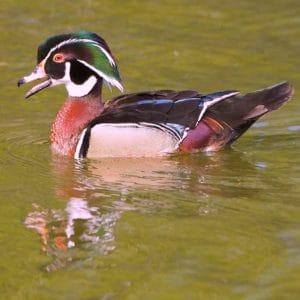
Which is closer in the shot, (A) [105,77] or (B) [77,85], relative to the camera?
(A) [105,77]

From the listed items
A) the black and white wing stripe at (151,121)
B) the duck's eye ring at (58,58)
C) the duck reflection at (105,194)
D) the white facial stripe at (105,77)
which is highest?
the duck's eye ring at (58,58)

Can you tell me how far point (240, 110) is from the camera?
8.93 m

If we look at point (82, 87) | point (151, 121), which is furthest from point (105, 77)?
point (151, 121)

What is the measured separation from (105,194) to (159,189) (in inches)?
14.9

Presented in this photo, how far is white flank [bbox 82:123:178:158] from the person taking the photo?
8.70 m

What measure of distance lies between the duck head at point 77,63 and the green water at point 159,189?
599mm

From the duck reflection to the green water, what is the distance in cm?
1

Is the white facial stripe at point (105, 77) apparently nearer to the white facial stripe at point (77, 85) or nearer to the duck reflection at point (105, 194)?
the white facial stripe at point (77, 85)

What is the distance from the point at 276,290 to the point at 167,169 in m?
2.71

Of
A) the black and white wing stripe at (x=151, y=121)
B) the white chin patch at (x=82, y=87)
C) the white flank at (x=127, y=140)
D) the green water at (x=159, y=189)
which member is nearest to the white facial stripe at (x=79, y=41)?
the white chin patch at (x=82, y=87)

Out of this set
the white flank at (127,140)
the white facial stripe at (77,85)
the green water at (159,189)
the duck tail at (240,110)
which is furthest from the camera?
the white facial stripe at (77,85)

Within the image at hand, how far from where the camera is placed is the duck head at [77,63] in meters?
8.94

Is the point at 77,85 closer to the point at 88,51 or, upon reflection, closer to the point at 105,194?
the point at 88,51

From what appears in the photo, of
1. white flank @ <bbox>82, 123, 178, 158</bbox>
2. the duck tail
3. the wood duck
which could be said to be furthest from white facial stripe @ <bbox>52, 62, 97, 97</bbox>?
the duck tail
